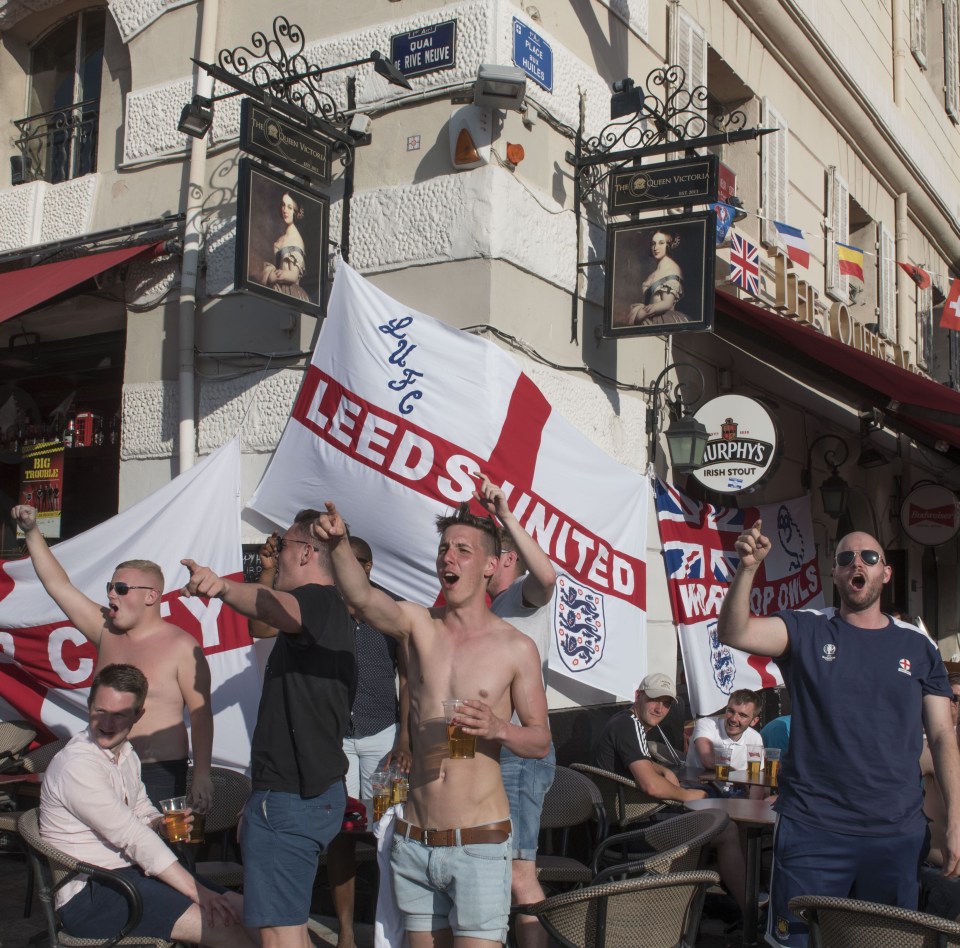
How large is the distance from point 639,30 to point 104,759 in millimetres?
6797

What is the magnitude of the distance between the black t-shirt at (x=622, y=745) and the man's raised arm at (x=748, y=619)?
2.24 metres

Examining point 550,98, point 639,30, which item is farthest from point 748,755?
point 639,30

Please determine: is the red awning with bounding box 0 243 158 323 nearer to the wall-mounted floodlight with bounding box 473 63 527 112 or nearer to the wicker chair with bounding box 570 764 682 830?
the wall-mounted floodlight with bounding box 473 63 527 112

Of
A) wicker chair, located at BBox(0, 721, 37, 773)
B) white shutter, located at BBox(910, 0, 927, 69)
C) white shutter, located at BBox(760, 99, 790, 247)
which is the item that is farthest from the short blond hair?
white shutter, located at BBox(910, 0, 927, 69)

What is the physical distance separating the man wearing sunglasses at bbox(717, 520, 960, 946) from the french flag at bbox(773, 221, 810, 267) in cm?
731

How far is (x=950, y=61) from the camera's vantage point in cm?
1667

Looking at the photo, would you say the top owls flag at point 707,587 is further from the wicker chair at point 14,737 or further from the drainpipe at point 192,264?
the wicker chair at point 14,737

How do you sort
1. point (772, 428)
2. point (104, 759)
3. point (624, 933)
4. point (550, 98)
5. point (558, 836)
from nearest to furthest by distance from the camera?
point (624, 933)
point (104, 759)
point (558, 836)
point (550, 98)
point (772, 428)

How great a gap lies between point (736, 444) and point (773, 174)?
4.11m

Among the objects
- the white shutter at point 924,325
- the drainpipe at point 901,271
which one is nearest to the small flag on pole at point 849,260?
the drainpipe at point 901,271

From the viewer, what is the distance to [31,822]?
13.6ft

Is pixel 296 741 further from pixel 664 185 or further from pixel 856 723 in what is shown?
pixel 664 185

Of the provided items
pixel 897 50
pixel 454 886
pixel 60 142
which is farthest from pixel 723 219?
pixel 897 50

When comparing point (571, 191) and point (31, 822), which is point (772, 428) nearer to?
point (571, 191)
